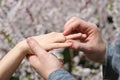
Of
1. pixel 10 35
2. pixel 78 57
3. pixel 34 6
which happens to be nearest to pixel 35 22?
pixel 34 6

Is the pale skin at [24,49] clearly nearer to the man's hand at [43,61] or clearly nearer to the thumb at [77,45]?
the thumb at [77,45]

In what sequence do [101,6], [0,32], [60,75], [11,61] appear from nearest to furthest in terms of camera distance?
[60,75], [11,61], [0,32], [101,6]

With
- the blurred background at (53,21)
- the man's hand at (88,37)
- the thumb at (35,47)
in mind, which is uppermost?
the thumb at (35,47)

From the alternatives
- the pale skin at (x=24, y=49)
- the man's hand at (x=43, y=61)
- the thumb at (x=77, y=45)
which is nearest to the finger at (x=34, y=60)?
the man's hand at (x=43, y=61)

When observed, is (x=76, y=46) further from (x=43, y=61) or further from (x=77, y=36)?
(x=43, y=61)

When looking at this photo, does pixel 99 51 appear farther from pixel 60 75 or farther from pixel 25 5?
pixel 25 5

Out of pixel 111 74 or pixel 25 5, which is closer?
pixel 111 74

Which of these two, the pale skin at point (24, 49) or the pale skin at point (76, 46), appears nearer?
the pale skin at point (76, 46)
